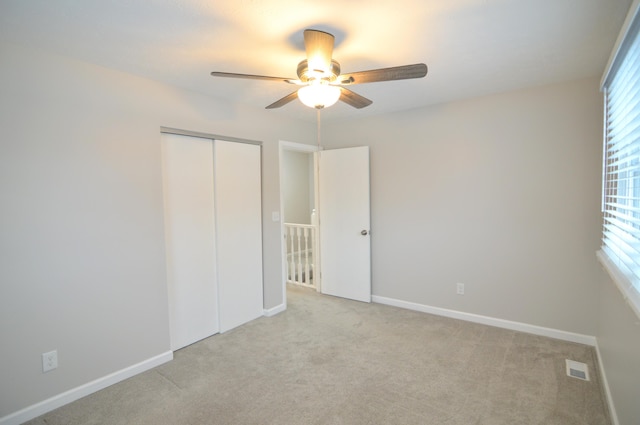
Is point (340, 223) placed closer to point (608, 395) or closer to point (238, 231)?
point (238, 231)

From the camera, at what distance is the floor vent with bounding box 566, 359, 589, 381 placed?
7.66 feet

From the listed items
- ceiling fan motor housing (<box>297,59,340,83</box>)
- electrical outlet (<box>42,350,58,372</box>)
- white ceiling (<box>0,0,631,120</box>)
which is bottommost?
electrical outlet (<box>42,350,58,372</box>)

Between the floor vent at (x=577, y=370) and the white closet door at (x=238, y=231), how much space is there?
285cm

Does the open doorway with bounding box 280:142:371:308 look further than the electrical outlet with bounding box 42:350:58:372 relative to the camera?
Yes

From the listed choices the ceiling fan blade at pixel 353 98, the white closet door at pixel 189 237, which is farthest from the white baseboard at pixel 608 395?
the white closet door at pixel 189 237

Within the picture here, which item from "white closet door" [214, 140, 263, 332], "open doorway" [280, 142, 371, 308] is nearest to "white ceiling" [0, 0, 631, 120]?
"white closet door" [214, 140, 263, 332]

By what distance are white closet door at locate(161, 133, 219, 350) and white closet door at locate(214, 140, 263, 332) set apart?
0.09m

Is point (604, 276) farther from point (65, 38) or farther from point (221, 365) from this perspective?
point (65, 38)

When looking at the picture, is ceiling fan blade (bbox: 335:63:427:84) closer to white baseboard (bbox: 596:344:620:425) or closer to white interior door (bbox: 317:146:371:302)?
white interior door (bbox: 317:146:371:302)

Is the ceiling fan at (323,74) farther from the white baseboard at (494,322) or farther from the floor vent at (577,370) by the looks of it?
the white baseboard at (494,322)

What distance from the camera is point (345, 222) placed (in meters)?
4.16

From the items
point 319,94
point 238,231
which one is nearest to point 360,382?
point 238,231

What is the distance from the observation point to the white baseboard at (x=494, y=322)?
2.86 metres

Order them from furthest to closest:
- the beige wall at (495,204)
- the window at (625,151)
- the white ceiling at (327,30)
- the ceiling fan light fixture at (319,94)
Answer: the beige wall at (495,204), the ceiling fan light fixture at (319,94), the white ceiling at (327,30), the window at (625,151)
